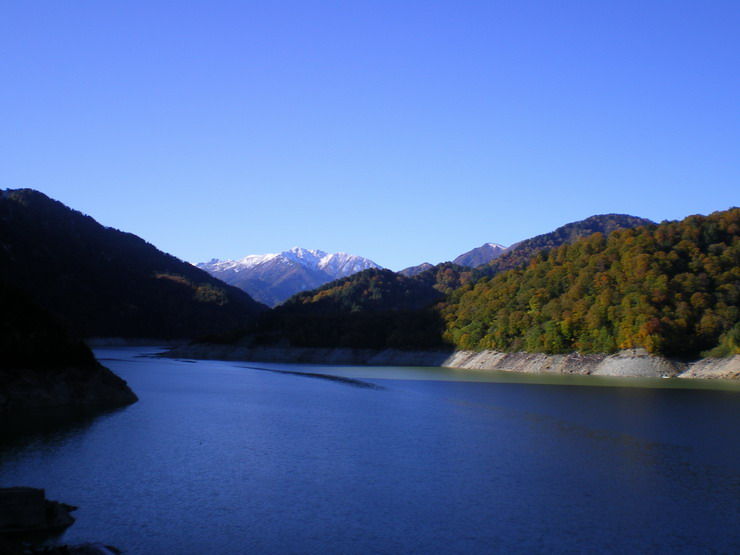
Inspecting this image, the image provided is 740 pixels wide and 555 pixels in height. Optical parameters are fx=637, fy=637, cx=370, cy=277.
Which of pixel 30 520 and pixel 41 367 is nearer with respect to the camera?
pixel 30 520

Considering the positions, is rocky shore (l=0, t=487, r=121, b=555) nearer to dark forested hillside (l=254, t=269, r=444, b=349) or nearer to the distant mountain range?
the distant mountain range

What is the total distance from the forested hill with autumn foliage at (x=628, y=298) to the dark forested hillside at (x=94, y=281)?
8347cm

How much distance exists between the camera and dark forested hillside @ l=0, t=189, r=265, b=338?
136125 millimetres

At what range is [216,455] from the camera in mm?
22906

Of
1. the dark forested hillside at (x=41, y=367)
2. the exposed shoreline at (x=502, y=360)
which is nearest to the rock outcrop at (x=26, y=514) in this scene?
the dark forested hillside at (x=41, y=367)

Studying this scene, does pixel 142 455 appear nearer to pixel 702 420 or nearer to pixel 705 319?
pixel 702 420

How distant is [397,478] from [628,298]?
5830cm

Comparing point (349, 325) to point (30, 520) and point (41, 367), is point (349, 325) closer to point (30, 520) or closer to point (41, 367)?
point (41, 367)

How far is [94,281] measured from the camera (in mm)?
154375

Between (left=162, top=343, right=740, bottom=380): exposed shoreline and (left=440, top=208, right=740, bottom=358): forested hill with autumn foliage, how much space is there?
1.34 metres

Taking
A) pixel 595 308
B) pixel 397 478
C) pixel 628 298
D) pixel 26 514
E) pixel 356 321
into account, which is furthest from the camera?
pixel 356 321

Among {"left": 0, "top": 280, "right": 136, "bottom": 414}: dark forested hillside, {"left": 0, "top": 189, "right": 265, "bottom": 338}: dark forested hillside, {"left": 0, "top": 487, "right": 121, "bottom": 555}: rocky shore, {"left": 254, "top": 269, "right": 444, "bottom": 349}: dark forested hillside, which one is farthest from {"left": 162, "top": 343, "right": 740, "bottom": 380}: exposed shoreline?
{"left": 0, "top": 487, "right": 121, "bottom": 555}: rocky shore

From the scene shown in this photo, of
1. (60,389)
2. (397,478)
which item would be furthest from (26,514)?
(60,389)

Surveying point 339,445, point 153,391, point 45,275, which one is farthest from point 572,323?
point 45,275
